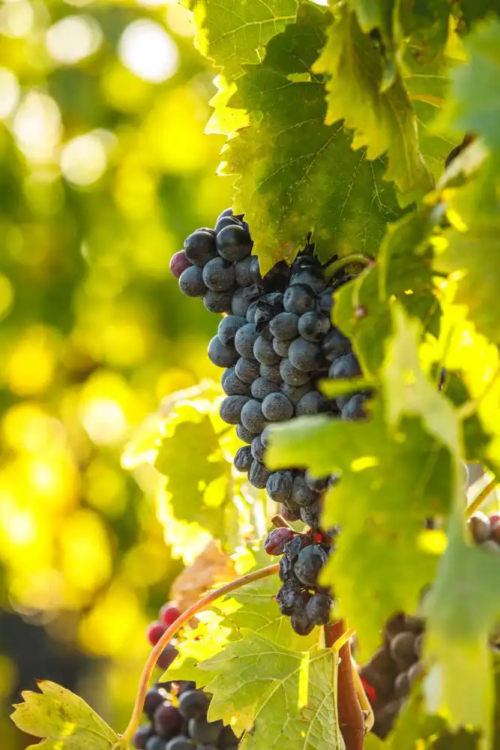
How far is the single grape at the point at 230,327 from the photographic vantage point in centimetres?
85

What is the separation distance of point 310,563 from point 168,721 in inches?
17.4

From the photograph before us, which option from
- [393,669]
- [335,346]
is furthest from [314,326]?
[393,669]

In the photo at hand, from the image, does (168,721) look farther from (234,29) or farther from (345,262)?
(234,29)

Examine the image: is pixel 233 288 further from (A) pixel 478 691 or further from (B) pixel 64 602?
(B) pixel 64 602

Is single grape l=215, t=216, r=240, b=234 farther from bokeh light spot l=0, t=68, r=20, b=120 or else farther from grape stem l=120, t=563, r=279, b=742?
bokeh light spot l=0, t=68, r=20, b=120

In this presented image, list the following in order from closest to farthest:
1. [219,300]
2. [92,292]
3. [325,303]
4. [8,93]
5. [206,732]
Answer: [325,303] → [219,300] → [206,732] → [8,93] → [92,292]

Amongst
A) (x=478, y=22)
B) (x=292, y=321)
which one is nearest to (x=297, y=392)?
(x=292, y=321)

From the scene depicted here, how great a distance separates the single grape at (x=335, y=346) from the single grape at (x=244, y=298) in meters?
0.11

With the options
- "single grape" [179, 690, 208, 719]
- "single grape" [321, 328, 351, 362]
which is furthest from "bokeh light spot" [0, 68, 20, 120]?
"single grape" [321, 328, 351, 362]

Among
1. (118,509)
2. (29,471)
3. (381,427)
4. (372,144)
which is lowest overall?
(118,509)

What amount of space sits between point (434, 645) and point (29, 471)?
4.54 m

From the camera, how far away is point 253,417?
0.82 metres

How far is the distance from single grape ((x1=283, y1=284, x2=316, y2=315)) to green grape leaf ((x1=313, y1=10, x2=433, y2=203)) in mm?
114

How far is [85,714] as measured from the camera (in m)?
0.90
